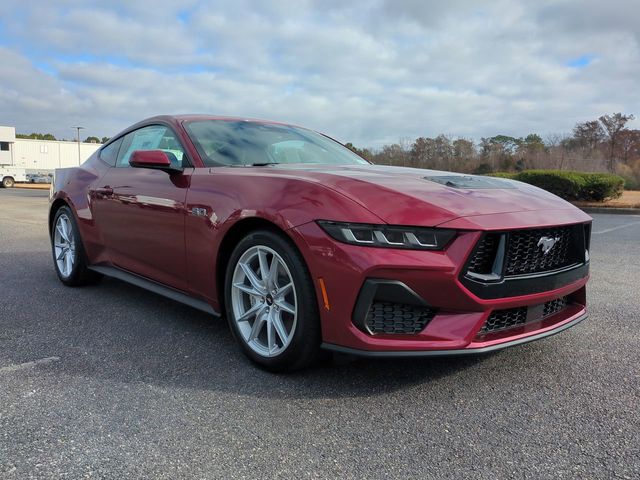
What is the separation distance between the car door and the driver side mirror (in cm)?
5

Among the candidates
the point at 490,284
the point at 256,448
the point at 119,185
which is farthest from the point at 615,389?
the point at 119,185

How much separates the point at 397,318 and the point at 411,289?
161mm

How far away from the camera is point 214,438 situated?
6.93 ft

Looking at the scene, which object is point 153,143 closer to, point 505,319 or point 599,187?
point 505,319

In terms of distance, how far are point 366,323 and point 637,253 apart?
623cm

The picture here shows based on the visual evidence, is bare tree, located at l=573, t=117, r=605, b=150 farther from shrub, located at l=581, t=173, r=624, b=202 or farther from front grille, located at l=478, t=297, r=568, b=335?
front grille, located at l=478, t=297, r=568, b=335

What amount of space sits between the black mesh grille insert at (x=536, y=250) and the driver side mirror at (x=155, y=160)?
2065 mm

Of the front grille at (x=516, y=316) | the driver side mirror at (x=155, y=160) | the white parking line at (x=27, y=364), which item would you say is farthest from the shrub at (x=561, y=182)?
the white parking line at (x=27, y=364)

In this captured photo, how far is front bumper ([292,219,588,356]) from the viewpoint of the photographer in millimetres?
2262

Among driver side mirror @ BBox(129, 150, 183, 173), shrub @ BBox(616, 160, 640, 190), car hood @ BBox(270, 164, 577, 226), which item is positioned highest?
shrub @ BBox(616, 160, 640, 190)

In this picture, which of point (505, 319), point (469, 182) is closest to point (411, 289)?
point (505, 319)

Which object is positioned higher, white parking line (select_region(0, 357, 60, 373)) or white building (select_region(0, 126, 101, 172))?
white building (select_region(0, 126, 101, 172))

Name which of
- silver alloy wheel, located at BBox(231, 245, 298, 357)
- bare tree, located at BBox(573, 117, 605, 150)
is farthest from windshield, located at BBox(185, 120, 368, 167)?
bare tree, located at BBox(573, 117, 605, 150)

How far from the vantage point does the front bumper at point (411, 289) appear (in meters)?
2.26
